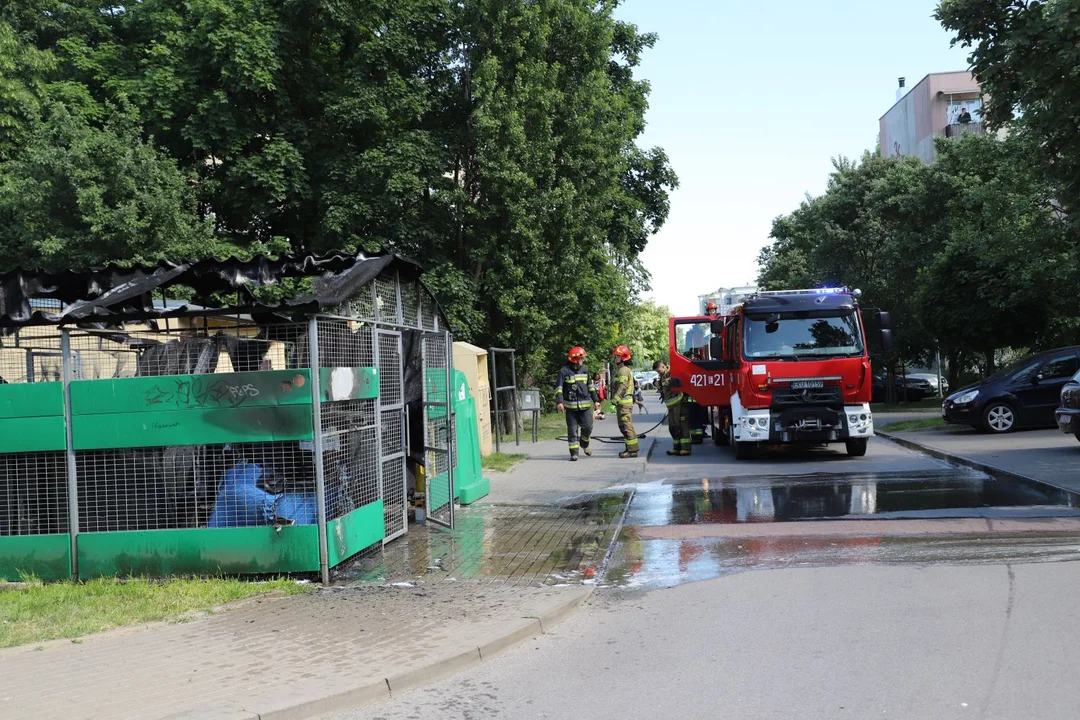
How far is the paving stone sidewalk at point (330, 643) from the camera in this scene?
5.36 metres

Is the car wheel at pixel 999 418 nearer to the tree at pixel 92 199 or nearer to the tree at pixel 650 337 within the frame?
the tree at pixel 92 199

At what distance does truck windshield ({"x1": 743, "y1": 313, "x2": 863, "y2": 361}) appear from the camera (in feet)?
56.3

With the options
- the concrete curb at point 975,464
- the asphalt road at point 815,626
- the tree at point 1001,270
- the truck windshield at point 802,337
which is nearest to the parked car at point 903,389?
the tree at point 1001,270

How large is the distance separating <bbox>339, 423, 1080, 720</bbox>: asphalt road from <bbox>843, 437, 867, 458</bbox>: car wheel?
5630 mm

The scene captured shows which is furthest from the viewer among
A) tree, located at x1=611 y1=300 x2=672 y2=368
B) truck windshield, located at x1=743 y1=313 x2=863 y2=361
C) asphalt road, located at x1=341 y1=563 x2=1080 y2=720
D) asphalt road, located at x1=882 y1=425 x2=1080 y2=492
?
tree, located at x1=611 y1=300 x2=672 y2=368

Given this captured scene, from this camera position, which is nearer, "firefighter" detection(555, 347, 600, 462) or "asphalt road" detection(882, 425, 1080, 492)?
"asphalt road" detection(882, 425, 1080, 492)

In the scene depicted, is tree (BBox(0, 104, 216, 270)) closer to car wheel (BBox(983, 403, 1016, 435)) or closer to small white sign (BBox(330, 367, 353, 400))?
small white sign (BBox(330, 367, 353, 400))

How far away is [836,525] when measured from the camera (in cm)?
1057

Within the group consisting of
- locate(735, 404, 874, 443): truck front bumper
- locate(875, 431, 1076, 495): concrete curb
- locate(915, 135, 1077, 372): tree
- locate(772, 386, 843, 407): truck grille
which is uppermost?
locate(915, 135, 1077, 372): tree

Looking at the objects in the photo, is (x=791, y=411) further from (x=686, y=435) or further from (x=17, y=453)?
(x=17, y=453)

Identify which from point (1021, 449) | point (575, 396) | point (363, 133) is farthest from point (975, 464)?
point (363, 133)

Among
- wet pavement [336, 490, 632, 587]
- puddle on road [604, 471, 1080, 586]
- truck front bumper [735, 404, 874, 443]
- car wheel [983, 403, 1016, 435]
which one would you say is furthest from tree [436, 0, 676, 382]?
wet pavement [336, 490, 632, 587]

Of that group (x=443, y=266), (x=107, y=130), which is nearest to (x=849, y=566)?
(x=443, y=266)

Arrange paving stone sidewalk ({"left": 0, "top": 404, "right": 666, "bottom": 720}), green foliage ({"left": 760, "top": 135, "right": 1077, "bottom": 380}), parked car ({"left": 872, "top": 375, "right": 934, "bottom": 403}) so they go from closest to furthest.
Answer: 1. paving stone sidewalk ({"left": 0, "top": 404, "right": 666, "bottom": 720})
2. green foliage ({"left": 760, "top": 135, "right": 1077, "bottom": 380})
3. parked car ({"left": 872, "top": 375, "right": 934, "bottom": 403})
